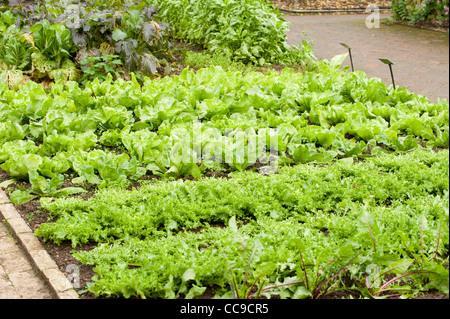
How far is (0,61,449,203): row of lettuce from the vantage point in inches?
181

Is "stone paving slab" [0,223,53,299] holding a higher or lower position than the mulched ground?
lower

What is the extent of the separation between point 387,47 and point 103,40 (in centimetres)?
Result: 609

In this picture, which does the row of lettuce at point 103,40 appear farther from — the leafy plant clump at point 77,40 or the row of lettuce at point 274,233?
the row of lettuce at point 274,233

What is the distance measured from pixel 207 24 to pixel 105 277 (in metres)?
6.89

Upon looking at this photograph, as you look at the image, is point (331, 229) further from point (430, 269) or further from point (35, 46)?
point (35, 46)

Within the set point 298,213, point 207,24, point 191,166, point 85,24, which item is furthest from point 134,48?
point 298,213

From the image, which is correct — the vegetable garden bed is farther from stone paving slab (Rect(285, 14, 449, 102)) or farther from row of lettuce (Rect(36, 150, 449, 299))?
stone paving slab (Rect(285, 14, 449, 102))

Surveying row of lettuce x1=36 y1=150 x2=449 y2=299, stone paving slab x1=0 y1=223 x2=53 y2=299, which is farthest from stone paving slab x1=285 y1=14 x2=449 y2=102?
stone paving slab x1=0 y1=223 x2=53 y2=299

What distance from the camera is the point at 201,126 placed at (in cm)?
524

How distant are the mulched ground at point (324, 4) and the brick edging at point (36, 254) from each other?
1370 cm

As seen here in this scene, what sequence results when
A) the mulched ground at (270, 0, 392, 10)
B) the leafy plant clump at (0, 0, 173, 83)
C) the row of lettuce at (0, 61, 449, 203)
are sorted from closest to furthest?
the row of lettuce at (0, 61, 449, 203) < the leafy plant clump at (0, 0, 173, 83) < the mulched ground at (270, 0, 392, 10)

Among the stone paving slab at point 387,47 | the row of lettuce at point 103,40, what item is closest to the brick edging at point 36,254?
the row of lettuce at point 103,40

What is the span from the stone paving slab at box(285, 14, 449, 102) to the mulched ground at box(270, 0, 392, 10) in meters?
1.48

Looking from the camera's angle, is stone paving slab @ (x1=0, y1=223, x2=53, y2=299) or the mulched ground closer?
stone paving slab @ (x1=0, y1=223, x2=53, y2=299)
